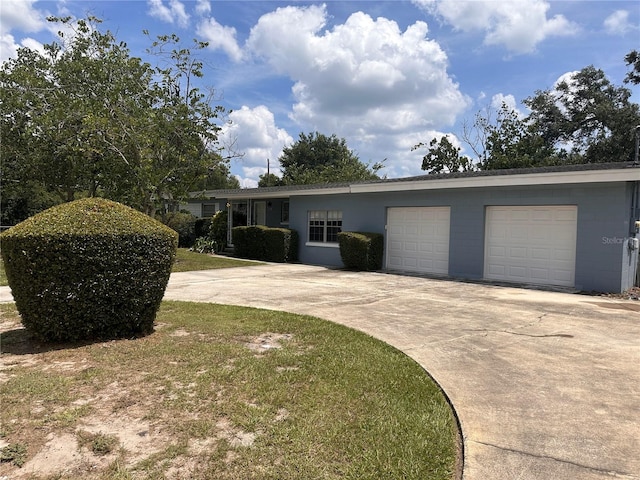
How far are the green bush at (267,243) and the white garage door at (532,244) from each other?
7659 millimetres

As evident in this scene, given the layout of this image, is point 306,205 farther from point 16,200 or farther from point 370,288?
point 16,200

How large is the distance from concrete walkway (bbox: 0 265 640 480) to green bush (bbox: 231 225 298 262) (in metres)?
6.26

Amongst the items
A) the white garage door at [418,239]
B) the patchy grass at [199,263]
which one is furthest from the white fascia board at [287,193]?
the patchy grass at [199,263]

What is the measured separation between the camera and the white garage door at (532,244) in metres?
10.8

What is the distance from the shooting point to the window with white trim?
16281 millimetres

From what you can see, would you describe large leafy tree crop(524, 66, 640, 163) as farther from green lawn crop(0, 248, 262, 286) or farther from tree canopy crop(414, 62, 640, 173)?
green lawn crop(0, 248, 262, 286)

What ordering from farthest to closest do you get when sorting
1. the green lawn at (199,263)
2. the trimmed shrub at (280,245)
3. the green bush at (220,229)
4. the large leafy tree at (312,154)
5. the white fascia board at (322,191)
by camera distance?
1. the large leafy tree at (312,154)
2. the green bush at (220,229)
3. the trimmed shrub at (280,245)
4. the white fascia board at (322,191)
5. the green lawn at (199,263)

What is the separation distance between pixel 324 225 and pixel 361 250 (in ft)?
10.0

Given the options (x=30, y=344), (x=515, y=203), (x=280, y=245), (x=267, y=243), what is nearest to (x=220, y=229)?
(x=267, y=243)

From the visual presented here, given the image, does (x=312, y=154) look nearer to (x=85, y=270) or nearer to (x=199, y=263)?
(x=199, y=263)

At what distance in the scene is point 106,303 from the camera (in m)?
4.96

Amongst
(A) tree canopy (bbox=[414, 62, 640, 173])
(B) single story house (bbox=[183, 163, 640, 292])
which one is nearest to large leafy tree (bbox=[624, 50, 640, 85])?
(A) tree canopy (bbox=[414, 62, 640, 173])

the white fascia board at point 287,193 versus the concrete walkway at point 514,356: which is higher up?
the white fascia board at point 287,193

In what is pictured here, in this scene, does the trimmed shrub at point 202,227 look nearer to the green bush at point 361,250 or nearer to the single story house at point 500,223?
the single story house at point 500,223
